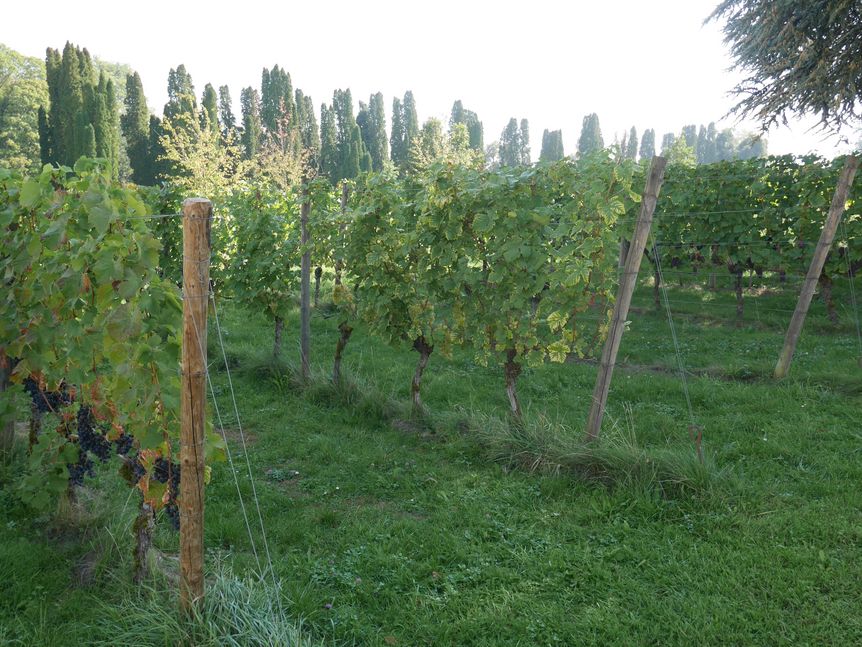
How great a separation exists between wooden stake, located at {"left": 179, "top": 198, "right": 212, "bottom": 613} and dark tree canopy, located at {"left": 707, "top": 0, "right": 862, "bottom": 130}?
1071cm

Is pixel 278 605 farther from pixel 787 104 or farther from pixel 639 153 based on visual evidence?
pixel 639 153

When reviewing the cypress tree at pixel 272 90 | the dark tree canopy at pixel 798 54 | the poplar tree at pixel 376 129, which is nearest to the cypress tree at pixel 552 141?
the poplar tree at pixel 376 129

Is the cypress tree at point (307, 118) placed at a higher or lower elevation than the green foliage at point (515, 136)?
lower

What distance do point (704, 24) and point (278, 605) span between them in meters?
12.9

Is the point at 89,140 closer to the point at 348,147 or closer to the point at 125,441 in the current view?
the point at 348,147

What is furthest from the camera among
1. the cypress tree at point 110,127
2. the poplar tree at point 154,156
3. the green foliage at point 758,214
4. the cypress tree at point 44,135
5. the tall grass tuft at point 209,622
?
the poplar tree at point 154,156

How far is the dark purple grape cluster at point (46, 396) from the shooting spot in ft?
11.1

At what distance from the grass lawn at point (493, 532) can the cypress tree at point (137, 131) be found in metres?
30.5

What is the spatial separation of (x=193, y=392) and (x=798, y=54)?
11.7 m

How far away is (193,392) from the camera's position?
7.71ft

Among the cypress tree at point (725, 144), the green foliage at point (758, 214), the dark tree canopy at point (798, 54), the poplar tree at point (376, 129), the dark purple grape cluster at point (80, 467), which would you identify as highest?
the cypress tree at point (725, 144)

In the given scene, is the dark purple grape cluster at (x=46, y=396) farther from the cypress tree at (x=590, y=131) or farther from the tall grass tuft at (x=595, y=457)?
the cypress tree at (x=590, y=131)

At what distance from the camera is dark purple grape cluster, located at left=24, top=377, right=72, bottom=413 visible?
3396 millimetres

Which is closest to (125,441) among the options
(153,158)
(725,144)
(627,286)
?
(627,286)
